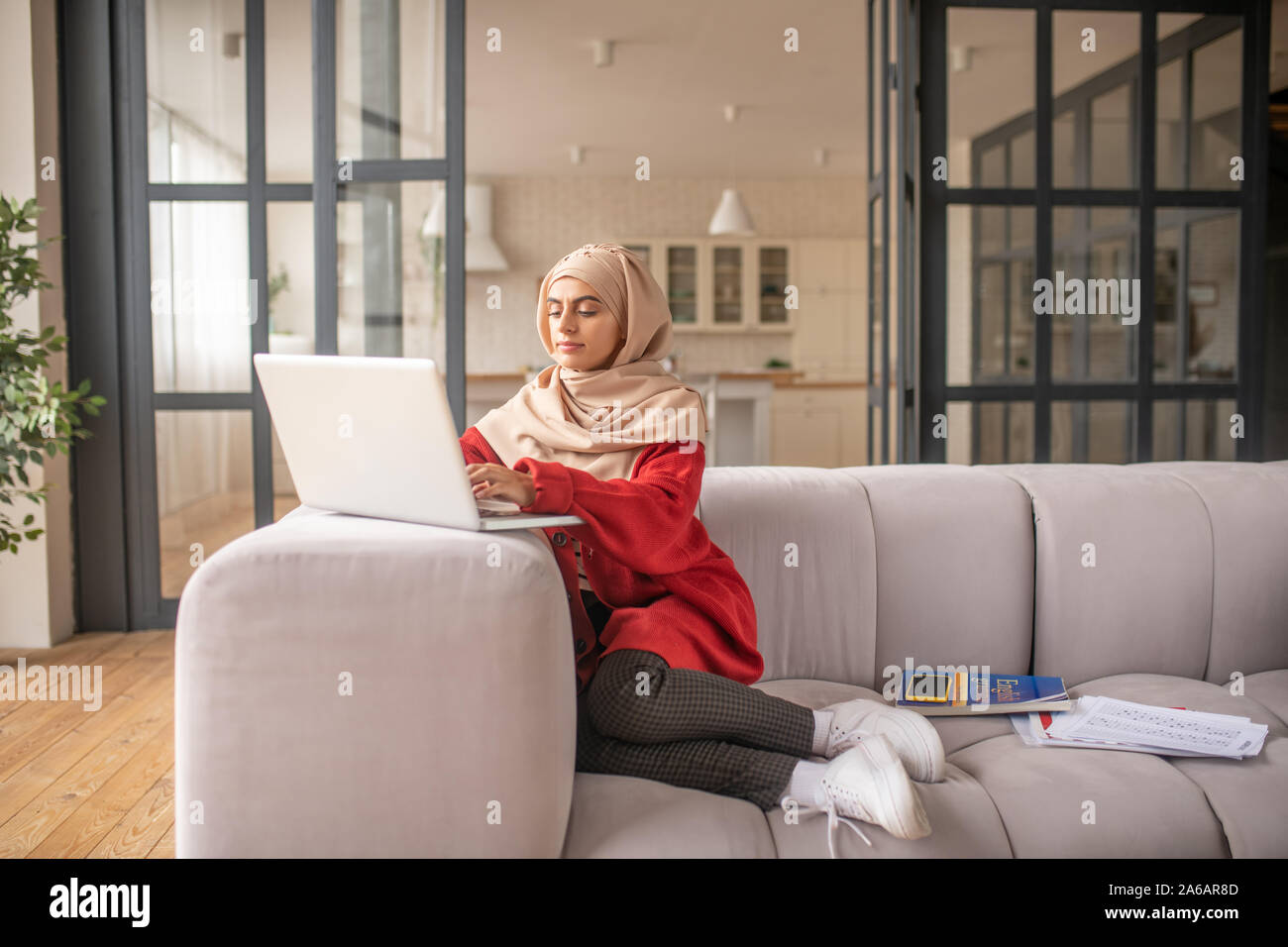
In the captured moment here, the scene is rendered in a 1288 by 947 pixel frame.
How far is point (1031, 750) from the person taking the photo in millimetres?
1591

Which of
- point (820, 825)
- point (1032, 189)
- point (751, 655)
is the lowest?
point (820, 825)

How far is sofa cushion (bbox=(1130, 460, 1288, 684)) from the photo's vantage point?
6.58 feet

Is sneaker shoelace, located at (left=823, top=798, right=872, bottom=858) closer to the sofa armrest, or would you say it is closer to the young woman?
the young woman

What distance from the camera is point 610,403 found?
1.75 meters

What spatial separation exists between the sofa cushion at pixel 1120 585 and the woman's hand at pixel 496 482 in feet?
3.76

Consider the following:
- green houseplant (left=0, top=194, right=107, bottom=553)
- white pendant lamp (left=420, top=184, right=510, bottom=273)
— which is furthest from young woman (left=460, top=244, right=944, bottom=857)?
white pendant lamp (left=420, top=184, right=510, bottom=273)

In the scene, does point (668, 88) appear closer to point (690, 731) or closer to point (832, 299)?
point (832, 299)

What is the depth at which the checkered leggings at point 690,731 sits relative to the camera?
144cm

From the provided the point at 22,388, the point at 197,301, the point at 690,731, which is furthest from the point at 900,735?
the point at 197,301

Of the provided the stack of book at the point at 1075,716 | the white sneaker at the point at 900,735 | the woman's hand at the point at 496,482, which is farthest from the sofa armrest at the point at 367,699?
the stack of book at the point at 1075,716

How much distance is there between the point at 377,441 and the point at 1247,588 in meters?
1.71
